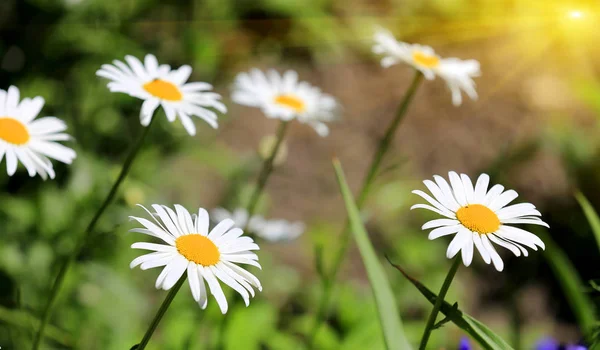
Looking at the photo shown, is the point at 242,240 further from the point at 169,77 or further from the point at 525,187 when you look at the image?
the point at 525,187

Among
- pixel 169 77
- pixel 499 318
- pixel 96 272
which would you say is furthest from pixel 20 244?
pixel 499 318

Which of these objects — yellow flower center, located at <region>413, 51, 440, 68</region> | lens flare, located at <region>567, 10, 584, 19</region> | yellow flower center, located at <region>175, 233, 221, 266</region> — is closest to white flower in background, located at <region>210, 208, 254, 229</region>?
yellow flower center, located at <region>413, 51, 440, 68</region>

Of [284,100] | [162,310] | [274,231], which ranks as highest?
[284,100]

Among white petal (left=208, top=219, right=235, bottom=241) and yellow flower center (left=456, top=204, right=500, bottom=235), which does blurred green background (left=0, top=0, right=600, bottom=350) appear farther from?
yellow flower center (left=456, top=204, right=500, bottom=235)

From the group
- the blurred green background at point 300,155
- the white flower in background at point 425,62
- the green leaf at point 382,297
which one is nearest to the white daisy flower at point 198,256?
the green leaf at point 382,297

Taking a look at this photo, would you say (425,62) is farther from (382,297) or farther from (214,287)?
(214,287)

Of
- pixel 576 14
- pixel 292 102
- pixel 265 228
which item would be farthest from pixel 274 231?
pixel 576 14

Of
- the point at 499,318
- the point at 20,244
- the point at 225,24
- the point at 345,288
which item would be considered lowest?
the point at 20,244

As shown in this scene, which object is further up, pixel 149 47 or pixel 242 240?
pixel 149 47
